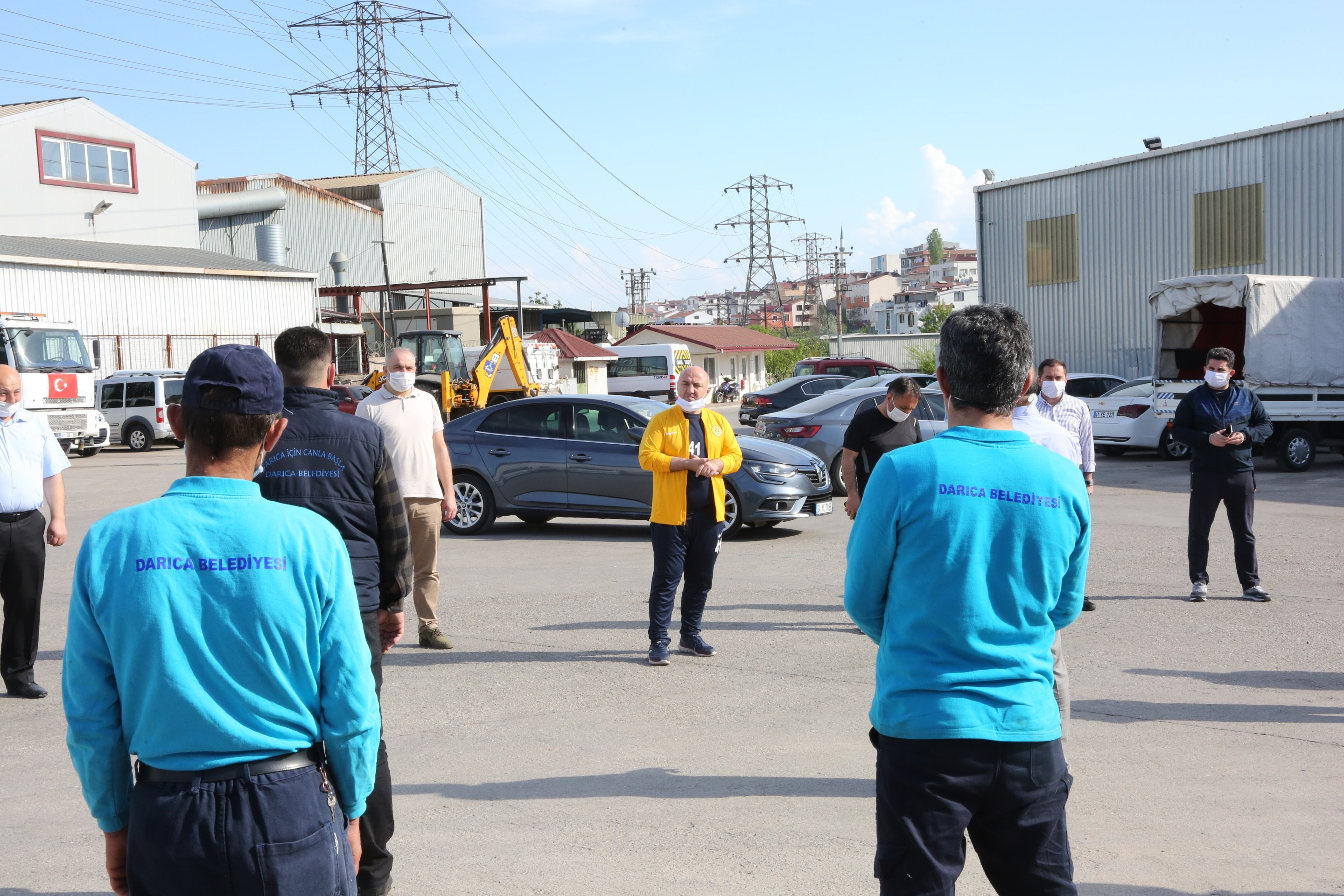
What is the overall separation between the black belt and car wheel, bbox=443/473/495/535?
11079 millimetres

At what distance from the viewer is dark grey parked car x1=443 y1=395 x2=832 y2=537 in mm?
12570

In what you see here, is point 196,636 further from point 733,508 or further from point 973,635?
point 733,508

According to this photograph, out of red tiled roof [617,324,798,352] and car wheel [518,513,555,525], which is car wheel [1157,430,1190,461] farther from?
red tiled roof [617,324,798,352]

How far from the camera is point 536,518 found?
→ 14.0m

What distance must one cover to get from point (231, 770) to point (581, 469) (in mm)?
10692

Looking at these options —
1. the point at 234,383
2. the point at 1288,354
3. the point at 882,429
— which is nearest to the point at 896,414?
the point at 882,429

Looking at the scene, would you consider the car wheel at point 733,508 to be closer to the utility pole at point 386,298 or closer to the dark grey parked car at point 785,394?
the dark grey parked car at point 785,394

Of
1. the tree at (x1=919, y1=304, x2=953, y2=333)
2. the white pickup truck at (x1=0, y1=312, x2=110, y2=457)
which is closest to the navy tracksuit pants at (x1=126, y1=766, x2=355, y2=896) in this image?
the white pickup truck at (x1=0, y1=312, x2=110, y2=457)

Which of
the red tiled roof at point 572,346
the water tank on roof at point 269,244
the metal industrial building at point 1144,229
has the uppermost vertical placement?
the water tank on roof at point 269,244

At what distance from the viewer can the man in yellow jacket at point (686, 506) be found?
7328 mm

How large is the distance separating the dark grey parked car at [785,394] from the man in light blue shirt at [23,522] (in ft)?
67.8

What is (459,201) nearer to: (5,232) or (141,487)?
(5,232)

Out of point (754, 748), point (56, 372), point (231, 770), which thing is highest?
point (56, 372)

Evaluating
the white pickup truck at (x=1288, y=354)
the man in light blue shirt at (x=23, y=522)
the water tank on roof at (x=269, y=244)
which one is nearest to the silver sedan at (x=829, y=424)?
the white pickup truck at (x=1288, y=354)
